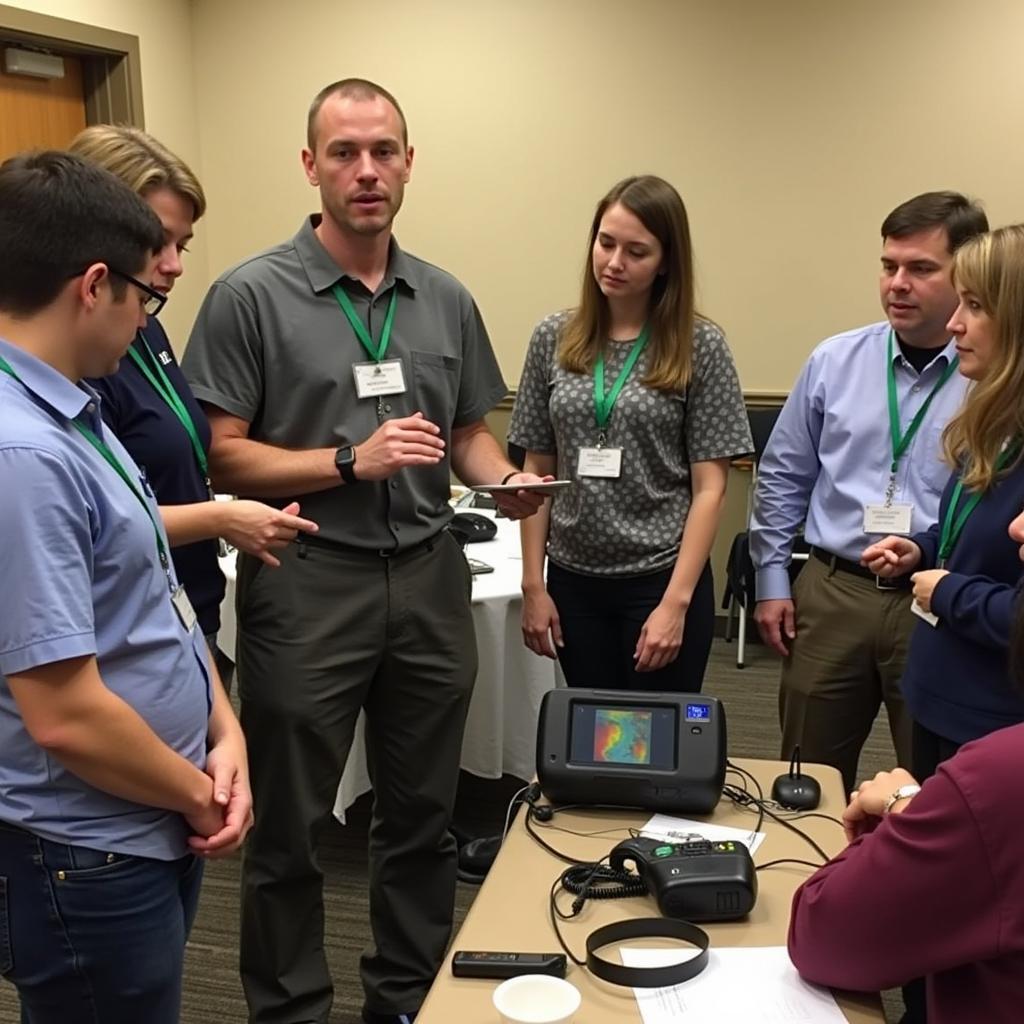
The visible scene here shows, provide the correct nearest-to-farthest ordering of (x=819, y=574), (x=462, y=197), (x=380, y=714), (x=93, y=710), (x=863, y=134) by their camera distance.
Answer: (x=93, y=710)
(x=380, y=714)
(x=819, y=574)
(x=863, y=134)
(x=462, y=197)

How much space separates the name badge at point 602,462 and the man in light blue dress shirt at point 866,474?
1.50ft

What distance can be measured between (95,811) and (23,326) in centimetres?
56

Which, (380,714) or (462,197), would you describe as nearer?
(380,714)

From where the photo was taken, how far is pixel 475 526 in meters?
3.15

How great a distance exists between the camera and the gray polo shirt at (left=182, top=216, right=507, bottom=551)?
189cm

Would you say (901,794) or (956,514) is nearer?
(901,794)

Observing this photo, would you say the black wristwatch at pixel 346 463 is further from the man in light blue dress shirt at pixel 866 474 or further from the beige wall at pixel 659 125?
the beige wall at pixel 659 125

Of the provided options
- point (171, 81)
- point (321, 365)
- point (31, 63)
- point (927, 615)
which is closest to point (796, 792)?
point (927, 615)

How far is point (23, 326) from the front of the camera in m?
1.12

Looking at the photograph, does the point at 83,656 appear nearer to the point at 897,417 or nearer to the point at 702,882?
the point at 702,882

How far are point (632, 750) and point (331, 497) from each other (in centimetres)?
75

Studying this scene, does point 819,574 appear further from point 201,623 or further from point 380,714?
point 201,623

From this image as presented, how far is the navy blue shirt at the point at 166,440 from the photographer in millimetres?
1633

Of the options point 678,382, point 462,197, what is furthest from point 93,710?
point 462,197
